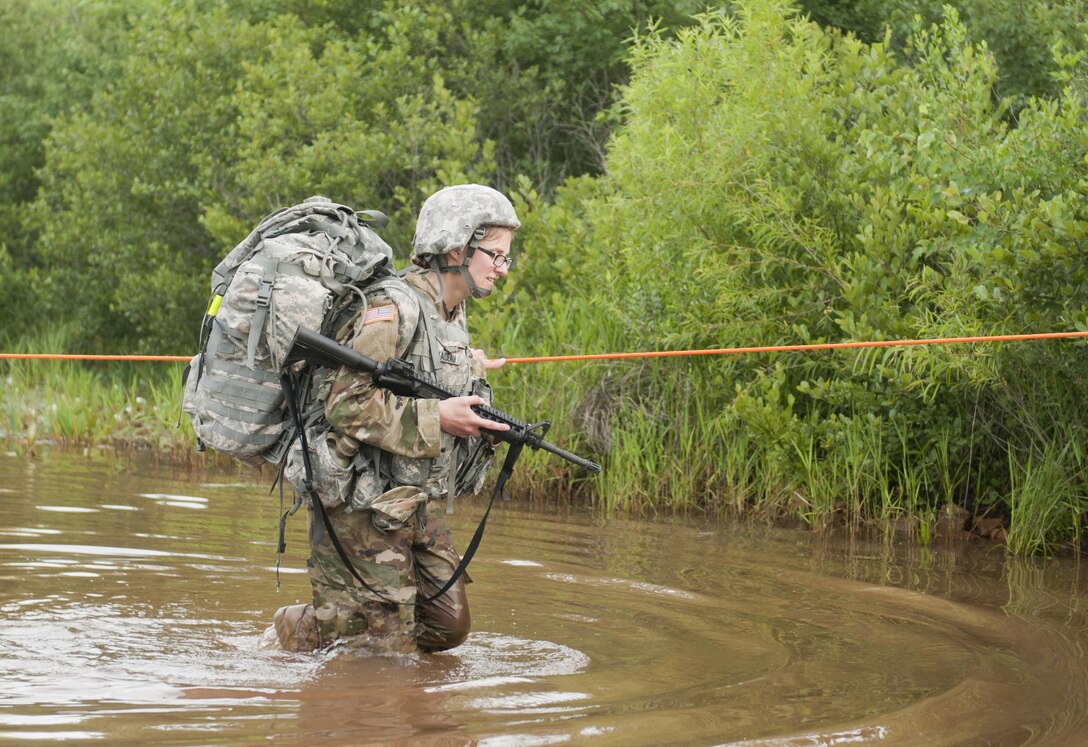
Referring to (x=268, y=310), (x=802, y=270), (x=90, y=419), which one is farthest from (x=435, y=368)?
(x=90, y=419)

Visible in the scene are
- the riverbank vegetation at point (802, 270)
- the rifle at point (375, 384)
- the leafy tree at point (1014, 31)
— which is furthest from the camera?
the leafy tree at point (1014, 31)

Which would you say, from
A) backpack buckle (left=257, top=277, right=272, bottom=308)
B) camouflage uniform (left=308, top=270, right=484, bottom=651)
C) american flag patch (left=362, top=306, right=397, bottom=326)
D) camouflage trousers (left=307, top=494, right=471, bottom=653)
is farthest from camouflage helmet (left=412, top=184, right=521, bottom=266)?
camouflage trousers (left=307, top=494, right=471, bottom=653)

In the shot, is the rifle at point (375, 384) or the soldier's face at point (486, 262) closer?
the rifle at point (375, 384)

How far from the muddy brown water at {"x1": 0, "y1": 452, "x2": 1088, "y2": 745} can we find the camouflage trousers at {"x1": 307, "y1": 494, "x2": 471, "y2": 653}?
0.40 ft

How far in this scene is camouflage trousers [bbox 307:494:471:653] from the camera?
488 cm

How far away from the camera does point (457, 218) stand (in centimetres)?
494

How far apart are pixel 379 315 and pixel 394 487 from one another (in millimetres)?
645

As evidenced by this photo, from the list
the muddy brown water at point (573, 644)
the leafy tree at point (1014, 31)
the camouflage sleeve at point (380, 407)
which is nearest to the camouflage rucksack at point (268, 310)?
the camouflage sleeve at point (380, 407)

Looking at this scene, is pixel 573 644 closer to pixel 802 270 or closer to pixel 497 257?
pixel 497 257

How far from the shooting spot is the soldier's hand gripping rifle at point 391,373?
4.53 meters

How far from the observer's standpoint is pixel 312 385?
4.84 meters

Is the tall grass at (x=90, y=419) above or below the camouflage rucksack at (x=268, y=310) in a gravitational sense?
below

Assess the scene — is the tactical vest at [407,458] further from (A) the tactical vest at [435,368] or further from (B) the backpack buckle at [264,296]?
(B) the backpack buckle at [264,296]

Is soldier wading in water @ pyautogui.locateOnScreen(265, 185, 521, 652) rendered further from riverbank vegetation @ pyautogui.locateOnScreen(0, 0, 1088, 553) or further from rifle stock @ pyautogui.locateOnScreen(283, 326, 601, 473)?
riverbank vegetation @ pyautogui.locateOnScreen(0, 0, 1088, 553)
